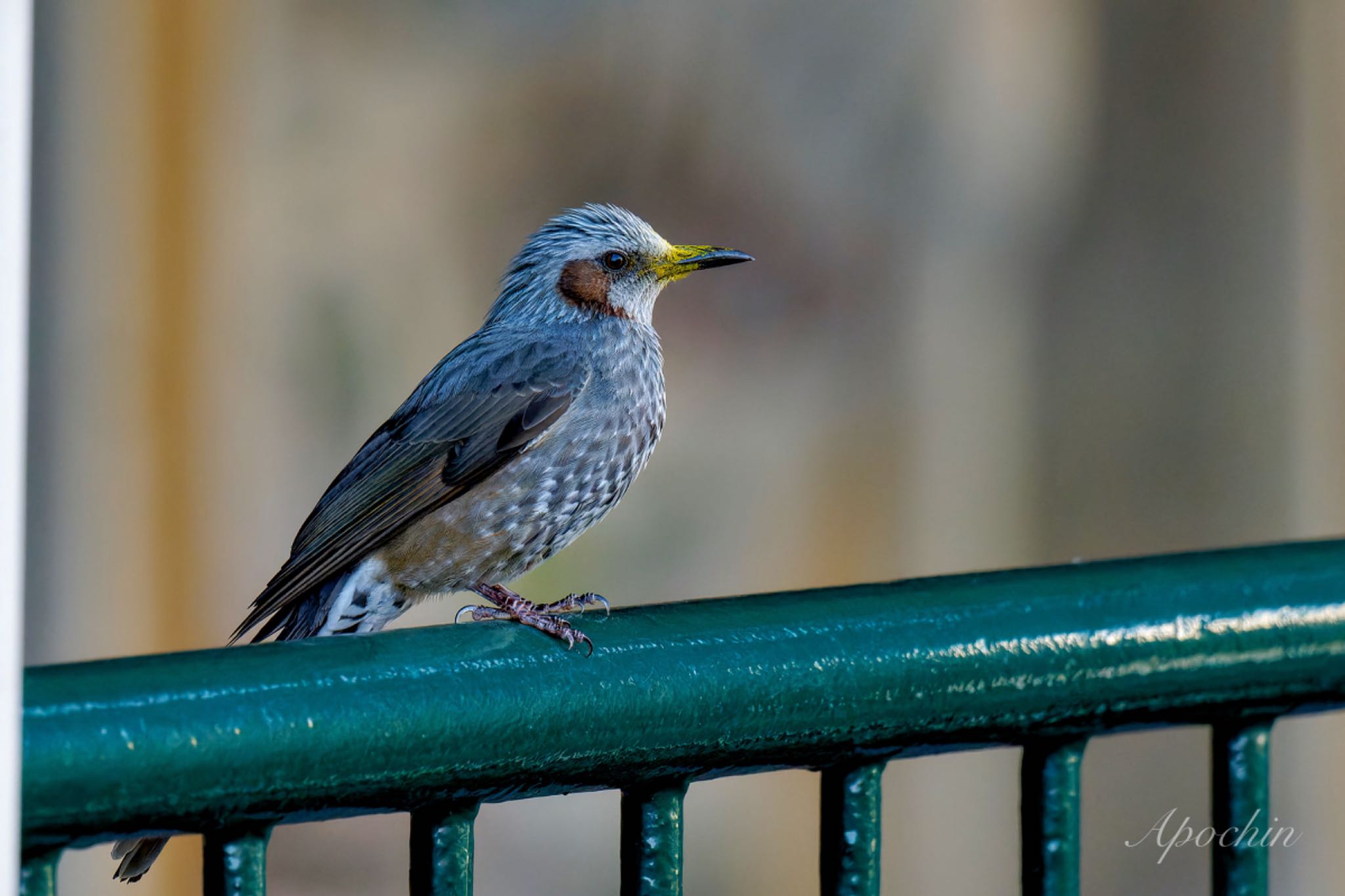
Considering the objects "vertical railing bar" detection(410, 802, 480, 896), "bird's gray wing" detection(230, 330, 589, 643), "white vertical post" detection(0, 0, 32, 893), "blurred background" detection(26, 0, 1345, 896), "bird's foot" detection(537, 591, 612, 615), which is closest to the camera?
"white vertical post" detection(0, 0, 32, 893)

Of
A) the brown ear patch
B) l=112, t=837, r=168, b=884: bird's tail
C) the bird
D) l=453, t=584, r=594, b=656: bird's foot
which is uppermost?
the brown ear patch

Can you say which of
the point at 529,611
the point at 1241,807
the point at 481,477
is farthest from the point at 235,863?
the point at 481,477

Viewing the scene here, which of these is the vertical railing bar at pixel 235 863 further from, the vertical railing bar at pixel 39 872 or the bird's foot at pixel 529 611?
the bird's foot at pixel 529 611

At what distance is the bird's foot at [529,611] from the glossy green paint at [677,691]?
25 millimetres

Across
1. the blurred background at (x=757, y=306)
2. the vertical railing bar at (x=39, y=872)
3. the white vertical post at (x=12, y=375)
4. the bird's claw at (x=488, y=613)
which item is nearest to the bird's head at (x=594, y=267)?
the bird's claw at (x=488, y=613)

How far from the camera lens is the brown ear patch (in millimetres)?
3387

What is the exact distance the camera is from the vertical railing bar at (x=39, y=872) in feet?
4.03

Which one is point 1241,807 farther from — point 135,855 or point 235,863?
point 135,855

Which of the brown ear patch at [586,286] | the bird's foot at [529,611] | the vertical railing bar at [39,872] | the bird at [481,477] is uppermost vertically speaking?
the brown ear patch at [586,286]

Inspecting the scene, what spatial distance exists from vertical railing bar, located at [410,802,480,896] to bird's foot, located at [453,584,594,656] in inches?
7.1

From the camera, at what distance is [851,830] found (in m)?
1.54

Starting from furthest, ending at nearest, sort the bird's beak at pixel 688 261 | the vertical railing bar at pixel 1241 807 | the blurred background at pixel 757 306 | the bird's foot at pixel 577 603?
the blurred background at pixel 757 306 < the bird's beak at pixel 688 261 < the bird's foot at pixel 577 603 < the vertical railing bar at pixel 1241 807

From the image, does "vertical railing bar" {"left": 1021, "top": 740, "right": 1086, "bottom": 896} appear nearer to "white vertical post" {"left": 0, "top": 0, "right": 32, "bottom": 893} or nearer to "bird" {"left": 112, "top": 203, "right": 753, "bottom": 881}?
"white vertical post" {"left": 0, "top": 0, "right": 32, "bottom": 893}

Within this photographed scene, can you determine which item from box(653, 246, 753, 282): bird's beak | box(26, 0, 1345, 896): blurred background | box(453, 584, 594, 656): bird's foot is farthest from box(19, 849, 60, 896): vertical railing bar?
box(26, 0, 1345, 896): blurred background
